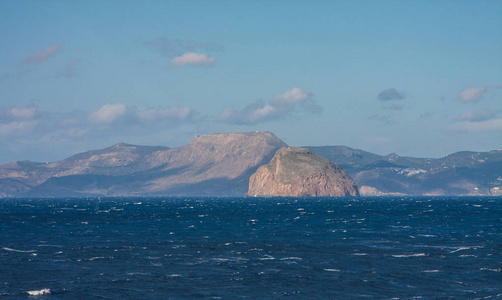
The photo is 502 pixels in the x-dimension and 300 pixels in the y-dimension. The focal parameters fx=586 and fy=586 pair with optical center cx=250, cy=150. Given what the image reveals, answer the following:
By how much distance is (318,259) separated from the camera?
238 ft

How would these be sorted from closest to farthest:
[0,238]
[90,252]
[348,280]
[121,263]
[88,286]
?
[88,286], [348,280], [121,263], [90,252], [0,238]

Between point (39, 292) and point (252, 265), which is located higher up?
point (252, 265)

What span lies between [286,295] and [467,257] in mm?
32745

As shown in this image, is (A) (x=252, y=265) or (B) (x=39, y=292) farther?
(A) (x=252, y=265)

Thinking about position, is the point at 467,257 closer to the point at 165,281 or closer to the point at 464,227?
the point at 165,281

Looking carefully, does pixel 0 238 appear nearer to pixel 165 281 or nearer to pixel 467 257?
pixel 165 281

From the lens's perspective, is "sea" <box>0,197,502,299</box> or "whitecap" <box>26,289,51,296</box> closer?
"whitecap" <box>26,289,51,296</box>

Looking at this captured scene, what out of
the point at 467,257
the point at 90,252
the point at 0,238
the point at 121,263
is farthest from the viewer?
the point at 0,238

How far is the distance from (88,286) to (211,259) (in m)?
20.3

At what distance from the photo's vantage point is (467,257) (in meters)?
73.6

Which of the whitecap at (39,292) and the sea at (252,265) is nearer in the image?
the whitecap at (39,292)

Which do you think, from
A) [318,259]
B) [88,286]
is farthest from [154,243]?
[88,286]

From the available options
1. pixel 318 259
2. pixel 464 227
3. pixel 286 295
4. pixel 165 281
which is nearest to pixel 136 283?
pixel 165 281

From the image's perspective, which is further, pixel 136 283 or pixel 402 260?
pixel 402 260
